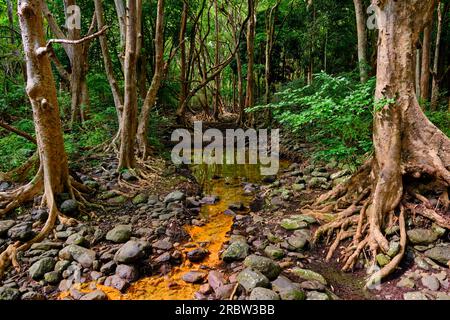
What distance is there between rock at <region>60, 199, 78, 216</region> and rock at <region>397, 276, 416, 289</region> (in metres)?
5.20

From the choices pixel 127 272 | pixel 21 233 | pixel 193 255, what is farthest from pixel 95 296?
pixel 21 233

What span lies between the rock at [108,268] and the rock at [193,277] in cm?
100

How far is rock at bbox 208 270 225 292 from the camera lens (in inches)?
147

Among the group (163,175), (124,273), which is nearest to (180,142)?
(163,175)

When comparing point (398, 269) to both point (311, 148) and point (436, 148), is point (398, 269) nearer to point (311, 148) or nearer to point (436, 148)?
point (436, 148)

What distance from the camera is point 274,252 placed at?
438cm

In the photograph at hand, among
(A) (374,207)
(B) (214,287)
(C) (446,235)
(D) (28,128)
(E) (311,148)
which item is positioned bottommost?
(B) (214,287)

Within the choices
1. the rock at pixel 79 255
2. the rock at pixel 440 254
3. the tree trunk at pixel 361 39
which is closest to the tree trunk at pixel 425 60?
the tree trunk at pixel 361 39

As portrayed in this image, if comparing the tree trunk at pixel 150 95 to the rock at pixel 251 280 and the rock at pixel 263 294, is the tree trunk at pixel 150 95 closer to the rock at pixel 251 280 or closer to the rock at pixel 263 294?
the rock at pixel 251 280

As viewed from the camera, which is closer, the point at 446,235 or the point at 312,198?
the point at 446,235

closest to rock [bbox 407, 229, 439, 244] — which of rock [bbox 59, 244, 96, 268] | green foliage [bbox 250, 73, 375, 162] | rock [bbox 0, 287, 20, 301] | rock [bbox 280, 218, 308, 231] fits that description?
rock [bbox 280, 218, 308, 231]

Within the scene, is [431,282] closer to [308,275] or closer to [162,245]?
[308,275]

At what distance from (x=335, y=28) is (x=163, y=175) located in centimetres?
976

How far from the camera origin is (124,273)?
3.98 m
